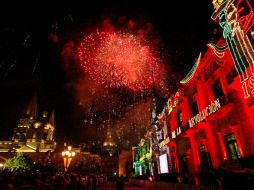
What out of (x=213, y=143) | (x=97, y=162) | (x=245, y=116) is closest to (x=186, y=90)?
(x=213, y=143)

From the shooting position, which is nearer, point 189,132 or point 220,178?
point 220,178

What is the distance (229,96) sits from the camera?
505 inches

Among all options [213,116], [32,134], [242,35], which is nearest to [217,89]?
[213,116]

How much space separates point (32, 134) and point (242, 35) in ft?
323

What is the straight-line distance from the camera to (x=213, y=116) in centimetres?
1439

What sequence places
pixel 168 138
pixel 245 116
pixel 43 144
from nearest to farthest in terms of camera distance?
pixel 245 116 → pixel 168 138 → pixel 43 144

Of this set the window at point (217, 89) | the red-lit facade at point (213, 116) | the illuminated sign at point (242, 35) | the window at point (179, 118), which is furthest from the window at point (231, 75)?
the window at point (179, 118)

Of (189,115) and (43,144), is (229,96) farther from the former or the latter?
(43,144)

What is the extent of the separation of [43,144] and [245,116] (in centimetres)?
9180

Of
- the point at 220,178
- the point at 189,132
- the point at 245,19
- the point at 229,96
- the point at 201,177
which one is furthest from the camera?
the point at 189,132

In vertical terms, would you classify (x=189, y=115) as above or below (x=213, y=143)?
above

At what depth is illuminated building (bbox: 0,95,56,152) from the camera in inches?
3369

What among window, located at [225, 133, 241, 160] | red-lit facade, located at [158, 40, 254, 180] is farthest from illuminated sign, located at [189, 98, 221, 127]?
Answer: window, located at [225, 133, 241, 160]

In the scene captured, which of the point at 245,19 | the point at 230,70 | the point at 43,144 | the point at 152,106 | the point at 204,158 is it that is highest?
the point at 43,144
